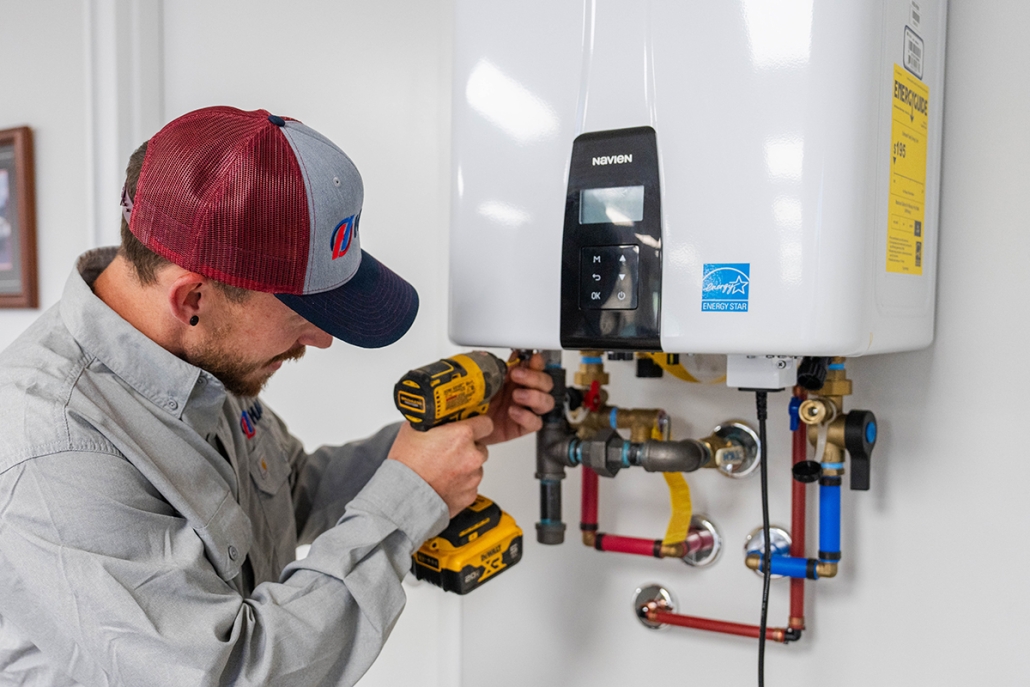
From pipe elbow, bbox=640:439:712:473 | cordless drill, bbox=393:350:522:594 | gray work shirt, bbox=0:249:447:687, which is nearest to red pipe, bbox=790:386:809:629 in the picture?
pipe elbow, bbox=640:439:712:473

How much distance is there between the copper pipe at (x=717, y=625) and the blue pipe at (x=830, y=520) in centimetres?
12

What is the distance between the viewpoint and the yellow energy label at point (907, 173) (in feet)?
2.64

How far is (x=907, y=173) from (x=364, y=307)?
22.2 inches

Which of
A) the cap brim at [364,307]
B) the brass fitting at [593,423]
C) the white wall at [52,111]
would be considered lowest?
the brass fitting at [593,423]

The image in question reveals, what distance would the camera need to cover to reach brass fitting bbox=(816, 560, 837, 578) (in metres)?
0.96

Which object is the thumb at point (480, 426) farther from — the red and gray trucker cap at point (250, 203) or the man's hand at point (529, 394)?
the red and gray trucker cap at point (250, 203)

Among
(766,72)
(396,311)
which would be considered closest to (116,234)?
(396,311)

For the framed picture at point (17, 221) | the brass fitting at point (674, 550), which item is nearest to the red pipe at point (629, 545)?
the brass fitting at point (674, 550)

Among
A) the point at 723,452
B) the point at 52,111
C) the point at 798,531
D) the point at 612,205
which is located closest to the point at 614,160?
the point at 612,205

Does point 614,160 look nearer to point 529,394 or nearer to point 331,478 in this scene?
point 529,394

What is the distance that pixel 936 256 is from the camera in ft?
3.08

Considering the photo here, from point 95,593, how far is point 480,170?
540 millimetres

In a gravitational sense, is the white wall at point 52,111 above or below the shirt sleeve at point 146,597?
above

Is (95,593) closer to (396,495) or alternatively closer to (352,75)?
→ (396,495)
